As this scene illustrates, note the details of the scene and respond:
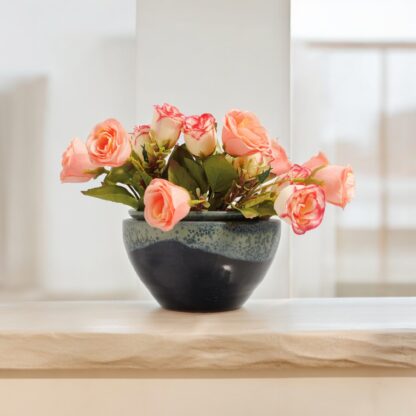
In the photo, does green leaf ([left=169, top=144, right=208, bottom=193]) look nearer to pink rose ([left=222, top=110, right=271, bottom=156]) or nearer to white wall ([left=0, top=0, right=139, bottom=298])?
pink rose ([left=222, top=110, right=271, bottom=156])

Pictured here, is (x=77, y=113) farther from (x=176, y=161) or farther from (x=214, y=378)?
(x=214, y=378)

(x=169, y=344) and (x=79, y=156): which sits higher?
(x=79, y=156)

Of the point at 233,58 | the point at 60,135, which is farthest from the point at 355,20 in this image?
the point at 60,135

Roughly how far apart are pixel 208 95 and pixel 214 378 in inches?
25.7

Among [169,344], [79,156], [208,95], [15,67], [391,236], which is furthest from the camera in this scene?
[391,236]

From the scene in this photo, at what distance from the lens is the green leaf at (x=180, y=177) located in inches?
34.6

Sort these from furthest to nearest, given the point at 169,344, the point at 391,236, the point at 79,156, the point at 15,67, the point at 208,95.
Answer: the point at 391,236 → the point at 15,67 → the point at 208,95 → the point at 79,156 → the point at 169,344

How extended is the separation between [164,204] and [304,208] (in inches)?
7.1

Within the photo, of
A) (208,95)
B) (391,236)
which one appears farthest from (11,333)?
(391,236)

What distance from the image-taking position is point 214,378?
779 millimetres

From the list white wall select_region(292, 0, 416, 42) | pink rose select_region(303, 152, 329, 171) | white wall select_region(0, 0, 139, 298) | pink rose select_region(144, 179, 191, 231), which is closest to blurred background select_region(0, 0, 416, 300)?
white wall select_region(0, 0, 139, 298)

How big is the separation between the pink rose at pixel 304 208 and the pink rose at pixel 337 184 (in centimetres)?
6

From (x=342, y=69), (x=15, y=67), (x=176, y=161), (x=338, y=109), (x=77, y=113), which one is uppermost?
(x=342, y=69)

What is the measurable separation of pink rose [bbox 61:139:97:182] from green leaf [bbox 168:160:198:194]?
11 cm
